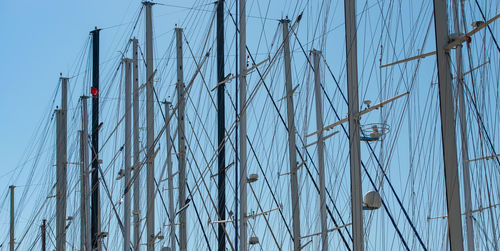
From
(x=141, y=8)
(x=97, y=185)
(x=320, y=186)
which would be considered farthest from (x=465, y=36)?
(x=97, y=185)

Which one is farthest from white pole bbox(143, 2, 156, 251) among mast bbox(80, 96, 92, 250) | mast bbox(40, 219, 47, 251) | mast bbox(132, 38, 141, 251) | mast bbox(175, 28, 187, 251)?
mast bbox(40, 219, 47, 251)

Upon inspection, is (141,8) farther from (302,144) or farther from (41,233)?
(41,233)

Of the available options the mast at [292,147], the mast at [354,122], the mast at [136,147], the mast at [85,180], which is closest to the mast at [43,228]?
the mast at [85,180]

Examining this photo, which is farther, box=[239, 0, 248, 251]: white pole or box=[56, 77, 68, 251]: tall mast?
box=[56, 77, 68, 251]: tall mast

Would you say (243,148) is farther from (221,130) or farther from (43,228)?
(43,228)

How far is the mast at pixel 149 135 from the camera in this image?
2877cm

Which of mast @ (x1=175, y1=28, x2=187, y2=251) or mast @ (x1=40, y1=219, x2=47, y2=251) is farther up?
mast @ (x1=175, y1=28, x2=187, y2=251)

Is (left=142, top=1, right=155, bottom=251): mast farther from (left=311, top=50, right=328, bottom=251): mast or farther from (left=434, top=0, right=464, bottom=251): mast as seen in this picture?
(left=434, top=0, right=464, bottom=251): mast

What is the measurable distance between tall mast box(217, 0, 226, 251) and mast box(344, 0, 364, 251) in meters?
8.99

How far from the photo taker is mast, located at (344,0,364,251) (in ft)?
58.3

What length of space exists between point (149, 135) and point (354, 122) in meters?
12.9

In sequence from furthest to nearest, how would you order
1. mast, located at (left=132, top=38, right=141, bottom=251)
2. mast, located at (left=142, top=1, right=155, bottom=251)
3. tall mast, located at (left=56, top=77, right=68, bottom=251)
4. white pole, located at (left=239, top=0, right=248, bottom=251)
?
tall mast, located at (left=56, top=77, right=68, bottom=251) → mast, located at (left=132, top=38, right=141, bottom=251) → mast, located at (left=142, top=1, right=155, bottom=251) → white pole, located at (left=239, top=0, right=248, bottom=251)

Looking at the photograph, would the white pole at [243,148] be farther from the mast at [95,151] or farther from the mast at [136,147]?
the mast at [95,151]

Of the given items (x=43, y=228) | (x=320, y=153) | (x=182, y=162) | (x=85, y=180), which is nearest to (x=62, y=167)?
(x=43, y=228)
